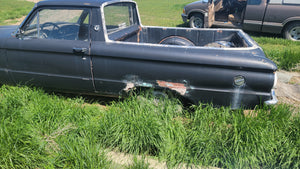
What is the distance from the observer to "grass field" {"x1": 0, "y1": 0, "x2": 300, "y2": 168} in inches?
100.0

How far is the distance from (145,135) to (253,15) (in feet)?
21.1

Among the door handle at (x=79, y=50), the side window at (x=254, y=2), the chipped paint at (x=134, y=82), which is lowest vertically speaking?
the chipped paint at (x=134, y=82)

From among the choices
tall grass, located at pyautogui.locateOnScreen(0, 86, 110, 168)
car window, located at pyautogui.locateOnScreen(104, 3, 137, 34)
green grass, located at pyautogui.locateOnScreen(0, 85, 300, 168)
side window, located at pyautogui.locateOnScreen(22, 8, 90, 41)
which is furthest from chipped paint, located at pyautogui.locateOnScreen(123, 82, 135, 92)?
side window, located at pyautogui.locateOnScreen(22, 8, 90, 41)

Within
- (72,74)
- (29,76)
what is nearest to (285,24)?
(72,74)

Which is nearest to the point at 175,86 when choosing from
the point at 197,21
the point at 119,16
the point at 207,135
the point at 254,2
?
the point at 207,135

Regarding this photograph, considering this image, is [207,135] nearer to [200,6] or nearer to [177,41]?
[177,41]

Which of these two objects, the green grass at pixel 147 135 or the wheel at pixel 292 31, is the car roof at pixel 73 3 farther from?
the wheel at pixel 292 31

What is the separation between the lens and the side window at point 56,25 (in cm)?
352

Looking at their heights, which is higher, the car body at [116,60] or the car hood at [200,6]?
the car hood at [200,6]

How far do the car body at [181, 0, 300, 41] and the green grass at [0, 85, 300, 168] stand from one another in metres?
5.19

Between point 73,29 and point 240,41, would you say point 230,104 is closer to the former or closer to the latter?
point 240,41

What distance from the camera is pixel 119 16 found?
155 inches

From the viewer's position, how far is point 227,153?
2.60m

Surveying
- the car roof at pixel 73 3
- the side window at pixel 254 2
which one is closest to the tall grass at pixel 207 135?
the car roof at pixel 73 3
